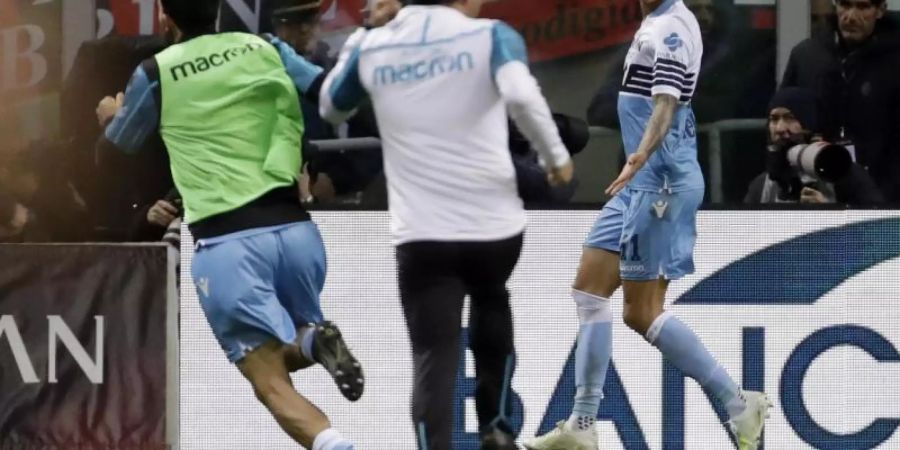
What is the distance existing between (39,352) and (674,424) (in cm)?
282

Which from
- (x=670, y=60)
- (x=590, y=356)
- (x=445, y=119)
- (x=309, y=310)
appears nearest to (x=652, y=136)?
(x=670, y=60)

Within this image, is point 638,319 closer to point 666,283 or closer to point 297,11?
point 666,283

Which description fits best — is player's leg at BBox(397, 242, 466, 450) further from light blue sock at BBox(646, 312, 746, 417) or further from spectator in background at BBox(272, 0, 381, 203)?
spectator in background at BBox(272, 0, 381, 203)

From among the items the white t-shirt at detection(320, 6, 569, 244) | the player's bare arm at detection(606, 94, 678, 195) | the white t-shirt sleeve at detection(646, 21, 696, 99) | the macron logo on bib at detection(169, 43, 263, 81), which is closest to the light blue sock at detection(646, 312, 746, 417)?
the player's bare arm at detection(606, 94, 678, 195)

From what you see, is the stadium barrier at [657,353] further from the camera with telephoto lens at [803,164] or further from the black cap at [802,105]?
the black cap at [802,105]

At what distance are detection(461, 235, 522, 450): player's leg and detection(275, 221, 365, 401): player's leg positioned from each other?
48 cm

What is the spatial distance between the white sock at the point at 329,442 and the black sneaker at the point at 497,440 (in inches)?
20.6

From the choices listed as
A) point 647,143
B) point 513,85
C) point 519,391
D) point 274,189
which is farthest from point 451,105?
point 519,391

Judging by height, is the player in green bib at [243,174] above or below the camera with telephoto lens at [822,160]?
above

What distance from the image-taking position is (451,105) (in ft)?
24.1

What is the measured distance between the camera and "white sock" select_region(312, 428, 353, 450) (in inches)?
311

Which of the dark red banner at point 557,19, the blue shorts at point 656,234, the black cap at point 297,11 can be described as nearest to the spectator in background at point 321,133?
the black cap at point 297,11

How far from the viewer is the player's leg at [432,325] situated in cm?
741

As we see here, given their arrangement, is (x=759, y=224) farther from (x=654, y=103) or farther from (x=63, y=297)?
(x=63, y=297)
